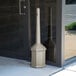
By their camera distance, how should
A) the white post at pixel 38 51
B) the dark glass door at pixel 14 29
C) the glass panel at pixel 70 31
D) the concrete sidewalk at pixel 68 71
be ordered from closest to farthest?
1. the concrete sidewalk at pixel 68 71
2. the white post at pixel 38 51
3. the glass panel at pixel 70 31
4. the dark glass door at pixel 14 29

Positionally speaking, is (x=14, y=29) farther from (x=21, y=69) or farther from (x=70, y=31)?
(x=70, y=31)

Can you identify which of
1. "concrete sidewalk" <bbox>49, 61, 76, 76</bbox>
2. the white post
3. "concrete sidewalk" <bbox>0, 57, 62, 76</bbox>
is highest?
the white post

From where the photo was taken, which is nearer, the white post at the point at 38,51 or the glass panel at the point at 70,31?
the white post at the point at 38,51

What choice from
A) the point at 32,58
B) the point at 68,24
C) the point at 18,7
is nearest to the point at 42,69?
the point at 32,58

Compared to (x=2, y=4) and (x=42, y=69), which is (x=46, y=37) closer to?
(x=42, y=69)

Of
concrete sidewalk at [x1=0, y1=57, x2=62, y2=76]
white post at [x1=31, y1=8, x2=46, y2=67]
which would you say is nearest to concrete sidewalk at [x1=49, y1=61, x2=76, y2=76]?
concrete sidewalk at [x1=0, y1=57, x2=62, y2=76]

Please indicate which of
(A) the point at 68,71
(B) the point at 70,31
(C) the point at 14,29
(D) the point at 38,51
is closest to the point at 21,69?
(D) the point at 38,51

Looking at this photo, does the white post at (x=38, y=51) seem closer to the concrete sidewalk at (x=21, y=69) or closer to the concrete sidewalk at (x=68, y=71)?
the concrete sidewalk at (x=21, y=69)

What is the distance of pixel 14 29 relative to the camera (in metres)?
4.93

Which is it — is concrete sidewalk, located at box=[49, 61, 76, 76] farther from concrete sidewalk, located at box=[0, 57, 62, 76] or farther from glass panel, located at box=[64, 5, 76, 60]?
glass panel, located at box=[64, 5, 76, 60]

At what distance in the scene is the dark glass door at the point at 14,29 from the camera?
15.7 ft

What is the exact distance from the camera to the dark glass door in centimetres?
479

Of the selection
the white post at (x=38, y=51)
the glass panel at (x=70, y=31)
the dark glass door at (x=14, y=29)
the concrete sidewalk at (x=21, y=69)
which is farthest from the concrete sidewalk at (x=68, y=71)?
the dark glass door at (x=14, y=29)

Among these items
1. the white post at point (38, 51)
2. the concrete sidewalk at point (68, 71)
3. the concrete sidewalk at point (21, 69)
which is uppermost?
the white post at point (38, 51)
